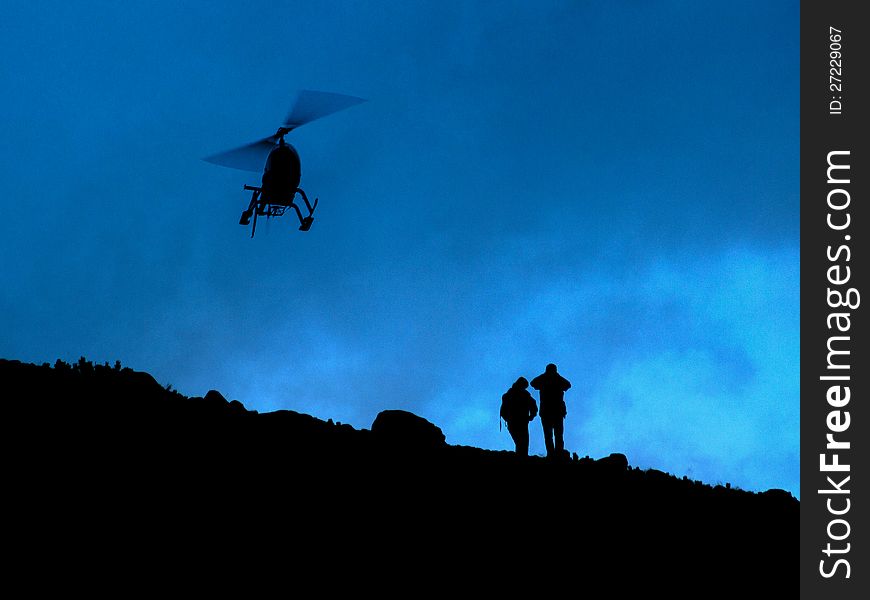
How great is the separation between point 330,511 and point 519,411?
727 centimetres

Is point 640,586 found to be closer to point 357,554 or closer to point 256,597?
point 357,554

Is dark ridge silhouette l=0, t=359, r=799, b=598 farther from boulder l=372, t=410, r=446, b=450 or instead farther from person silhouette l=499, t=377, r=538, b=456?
person silhouette l=499, t=377, r=538, b=456

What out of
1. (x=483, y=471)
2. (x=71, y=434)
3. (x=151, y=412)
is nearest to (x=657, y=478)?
(x=483, y=471)

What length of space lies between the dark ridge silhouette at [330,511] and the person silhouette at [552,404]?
1872 millimetres

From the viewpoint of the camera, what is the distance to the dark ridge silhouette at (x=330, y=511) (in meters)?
8.62

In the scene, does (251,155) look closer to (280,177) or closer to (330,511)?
(280,177)

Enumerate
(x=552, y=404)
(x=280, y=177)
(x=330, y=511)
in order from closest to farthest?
(x=330, y=511) → (x=552, y=404) → (x=280, y=177)

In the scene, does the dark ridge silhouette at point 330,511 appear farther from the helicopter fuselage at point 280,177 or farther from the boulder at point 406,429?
the helicopter fuselage at point 280,177

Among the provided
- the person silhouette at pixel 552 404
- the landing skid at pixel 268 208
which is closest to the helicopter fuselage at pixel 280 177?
the landing skid at pixel 268 208

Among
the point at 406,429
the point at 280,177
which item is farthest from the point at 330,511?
the point at 280,177

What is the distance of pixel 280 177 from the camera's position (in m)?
26.2

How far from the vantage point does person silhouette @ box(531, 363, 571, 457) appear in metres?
16.5

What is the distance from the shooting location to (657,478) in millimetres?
15344
